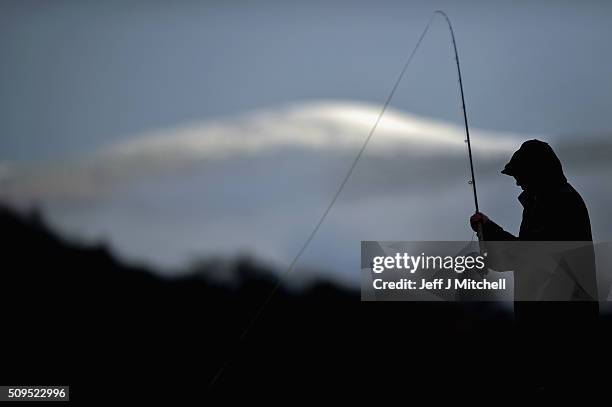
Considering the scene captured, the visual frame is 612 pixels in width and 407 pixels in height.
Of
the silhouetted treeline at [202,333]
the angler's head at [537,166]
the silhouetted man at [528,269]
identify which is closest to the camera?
the silhouetted man at [528,269]

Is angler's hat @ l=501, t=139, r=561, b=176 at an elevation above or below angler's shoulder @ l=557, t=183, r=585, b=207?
above

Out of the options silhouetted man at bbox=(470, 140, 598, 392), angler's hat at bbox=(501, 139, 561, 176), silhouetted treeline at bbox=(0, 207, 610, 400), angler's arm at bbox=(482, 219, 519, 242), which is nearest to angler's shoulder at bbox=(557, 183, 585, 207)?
silhouetted man at bbox=(470, 140, 598, 392)

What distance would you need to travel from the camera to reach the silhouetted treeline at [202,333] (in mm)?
5809

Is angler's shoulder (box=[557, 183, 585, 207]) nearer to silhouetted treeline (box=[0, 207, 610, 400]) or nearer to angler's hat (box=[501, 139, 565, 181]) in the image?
angler's hat (box=[501, 139, 565, 181])

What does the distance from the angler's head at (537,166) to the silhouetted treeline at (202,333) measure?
192 centimetres

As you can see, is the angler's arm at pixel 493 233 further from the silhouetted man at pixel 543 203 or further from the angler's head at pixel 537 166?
the angler's head at pixel 537 166

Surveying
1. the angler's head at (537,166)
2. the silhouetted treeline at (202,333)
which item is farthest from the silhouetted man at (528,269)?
the silhouetted treeline at (202,333)

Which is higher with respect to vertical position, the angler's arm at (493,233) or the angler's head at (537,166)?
the angler's head at (537,166)

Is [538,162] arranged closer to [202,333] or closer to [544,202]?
[544,202]

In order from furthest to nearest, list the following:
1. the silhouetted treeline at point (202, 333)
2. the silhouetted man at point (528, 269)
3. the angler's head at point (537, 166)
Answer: the silhouetted treeline at point (202, 333) < the angler's head at point (537, 166) < the silhouetted man at point (528, 269)

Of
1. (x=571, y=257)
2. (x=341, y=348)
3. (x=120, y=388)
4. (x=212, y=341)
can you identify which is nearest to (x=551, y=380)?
(x=571, y=257)

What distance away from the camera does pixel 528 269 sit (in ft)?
11.0

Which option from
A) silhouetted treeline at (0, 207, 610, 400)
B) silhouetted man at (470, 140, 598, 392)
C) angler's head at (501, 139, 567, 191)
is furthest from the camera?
silhouetted treeline at (0, 207, 610, 400)

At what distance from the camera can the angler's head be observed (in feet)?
10.8
